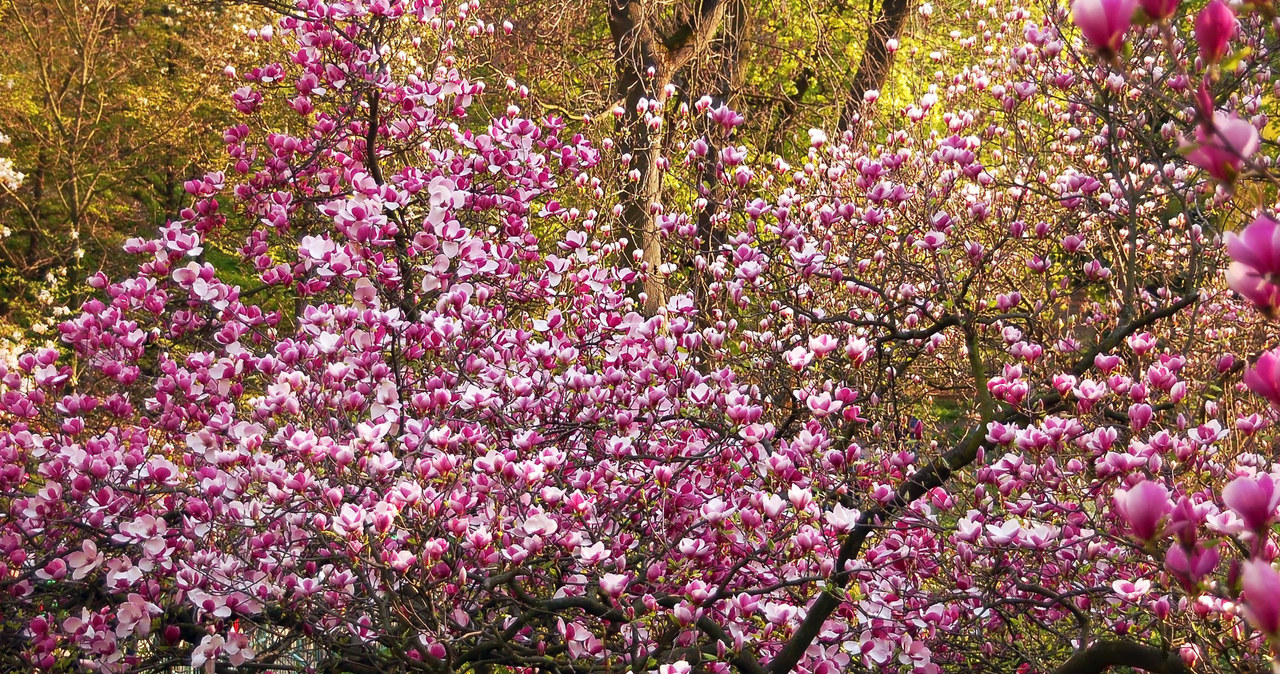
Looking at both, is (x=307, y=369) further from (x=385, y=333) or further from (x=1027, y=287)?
(x=1027, y=287)

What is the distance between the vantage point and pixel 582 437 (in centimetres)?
416

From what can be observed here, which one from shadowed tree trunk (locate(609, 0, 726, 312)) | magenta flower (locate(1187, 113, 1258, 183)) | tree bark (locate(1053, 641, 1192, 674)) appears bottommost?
magenta flower (locate(1187, 113, 1258, 183))

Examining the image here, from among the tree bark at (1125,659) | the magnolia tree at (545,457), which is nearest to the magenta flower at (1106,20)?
the magnolia tree at (545,457)

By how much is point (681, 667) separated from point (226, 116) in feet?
56.1

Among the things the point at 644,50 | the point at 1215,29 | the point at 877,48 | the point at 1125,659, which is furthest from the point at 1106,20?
the point at 877,48

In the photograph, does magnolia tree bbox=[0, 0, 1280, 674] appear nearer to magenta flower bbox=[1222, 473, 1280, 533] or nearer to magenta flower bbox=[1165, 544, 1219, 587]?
magenta flower bbox=[1165, 544, 1219, 587]

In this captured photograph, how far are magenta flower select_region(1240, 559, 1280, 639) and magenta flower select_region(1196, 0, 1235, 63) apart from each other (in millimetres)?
501

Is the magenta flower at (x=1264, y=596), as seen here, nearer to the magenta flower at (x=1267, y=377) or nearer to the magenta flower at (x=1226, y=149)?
the magenta flower at (x=1267, y=377)

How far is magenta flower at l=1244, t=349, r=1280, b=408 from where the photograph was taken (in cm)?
105

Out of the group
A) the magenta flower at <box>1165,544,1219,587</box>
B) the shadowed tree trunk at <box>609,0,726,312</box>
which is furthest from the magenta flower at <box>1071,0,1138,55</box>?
the shadowed tree trunk at <box>609,0,726,312</box>

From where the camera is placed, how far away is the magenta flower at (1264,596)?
2.99 ft

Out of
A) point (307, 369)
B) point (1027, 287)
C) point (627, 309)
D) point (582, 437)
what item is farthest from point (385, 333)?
point (1027, 287)

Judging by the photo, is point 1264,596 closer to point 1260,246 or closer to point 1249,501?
A: point 1249,501

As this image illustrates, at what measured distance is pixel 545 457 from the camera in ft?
10.0
